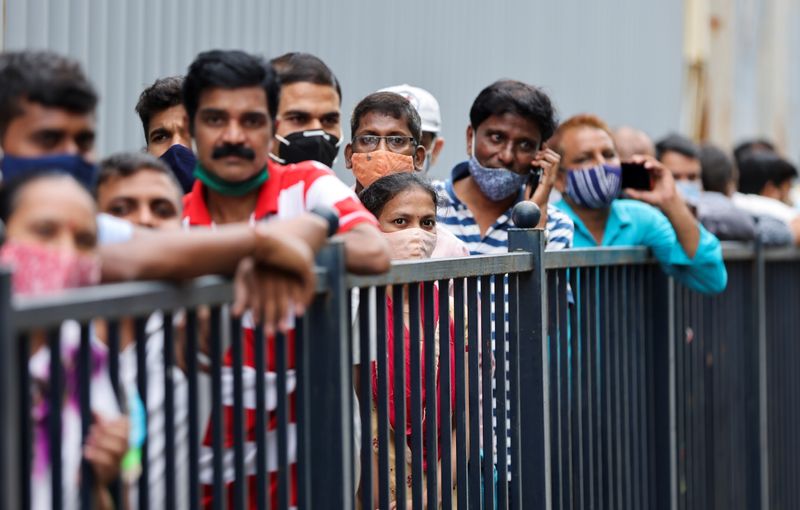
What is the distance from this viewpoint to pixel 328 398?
3.14m

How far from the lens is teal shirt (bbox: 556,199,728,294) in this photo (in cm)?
568

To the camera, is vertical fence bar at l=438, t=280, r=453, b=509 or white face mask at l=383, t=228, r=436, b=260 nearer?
vertical fence bar at l=438, t=280, r=453, b=509

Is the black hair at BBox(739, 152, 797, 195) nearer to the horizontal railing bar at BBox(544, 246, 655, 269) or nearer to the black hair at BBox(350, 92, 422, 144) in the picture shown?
the horizontal railing bar at BBox(544, 246, 655, 269)

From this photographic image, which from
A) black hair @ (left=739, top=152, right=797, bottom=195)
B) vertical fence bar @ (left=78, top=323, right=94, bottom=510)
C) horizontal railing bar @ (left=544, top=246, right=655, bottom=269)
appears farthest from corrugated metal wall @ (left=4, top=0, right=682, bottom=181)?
vertical fence bar @ (left=78, top=323, right=94, bottom=510)

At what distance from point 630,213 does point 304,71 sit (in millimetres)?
1627

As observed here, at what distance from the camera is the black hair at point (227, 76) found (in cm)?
347

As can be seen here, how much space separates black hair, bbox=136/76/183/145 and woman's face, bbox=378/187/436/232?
2.54 feet

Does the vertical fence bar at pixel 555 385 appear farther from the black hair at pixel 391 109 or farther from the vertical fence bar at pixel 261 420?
the vertical fence bar at pixel 261 420

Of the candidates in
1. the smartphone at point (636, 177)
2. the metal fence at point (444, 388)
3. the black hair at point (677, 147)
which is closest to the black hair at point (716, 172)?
the black hair at point (677, 147)

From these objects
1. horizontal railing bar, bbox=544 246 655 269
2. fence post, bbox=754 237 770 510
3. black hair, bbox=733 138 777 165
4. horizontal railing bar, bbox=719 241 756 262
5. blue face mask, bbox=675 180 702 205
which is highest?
black hair, bbox=733 138 777 165

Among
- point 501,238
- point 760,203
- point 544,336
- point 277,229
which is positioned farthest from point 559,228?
point 760,203

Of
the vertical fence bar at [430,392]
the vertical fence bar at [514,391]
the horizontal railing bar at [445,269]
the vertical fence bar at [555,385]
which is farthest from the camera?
the vertical fence bar at [555,385]

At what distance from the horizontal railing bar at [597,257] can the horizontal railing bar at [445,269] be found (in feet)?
0.73

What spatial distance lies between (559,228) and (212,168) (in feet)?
6.85
